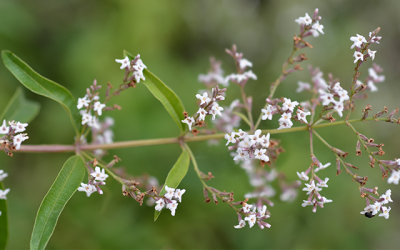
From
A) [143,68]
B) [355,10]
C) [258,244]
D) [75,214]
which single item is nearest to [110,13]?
[75,214]

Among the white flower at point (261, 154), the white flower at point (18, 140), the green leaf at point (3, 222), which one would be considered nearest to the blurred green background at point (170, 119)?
the green leaf at point (3, 222)

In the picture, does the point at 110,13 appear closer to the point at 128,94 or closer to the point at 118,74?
the point at 118,74

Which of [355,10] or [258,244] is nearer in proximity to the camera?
[258,244]

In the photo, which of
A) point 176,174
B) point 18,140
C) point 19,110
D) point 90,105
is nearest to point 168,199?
point 176,174

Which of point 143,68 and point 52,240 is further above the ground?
point 143,68

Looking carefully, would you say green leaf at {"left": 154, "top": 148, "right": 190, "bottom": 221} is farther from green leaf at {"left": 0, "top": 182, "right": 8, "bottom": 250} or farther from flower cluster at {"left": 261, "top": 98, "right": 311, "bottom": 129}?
green leaf at {"left": 0, "top": 182, "right": 8, "bottom": 250}

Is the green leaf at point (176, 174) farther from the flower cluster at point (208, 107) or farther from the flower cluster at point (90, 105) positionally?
the flower cluster at point (90, 105)

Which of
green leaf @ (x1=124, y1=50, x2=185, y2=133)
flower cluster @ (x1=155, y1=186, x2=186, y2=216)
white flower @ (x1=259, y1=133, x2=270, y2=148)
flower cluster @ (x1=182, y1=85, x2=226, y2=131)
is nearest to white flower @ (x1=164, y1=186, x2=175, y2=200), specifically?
flower cluster @ (x1=155, y1=186, x2=186, y2=216)
